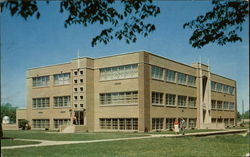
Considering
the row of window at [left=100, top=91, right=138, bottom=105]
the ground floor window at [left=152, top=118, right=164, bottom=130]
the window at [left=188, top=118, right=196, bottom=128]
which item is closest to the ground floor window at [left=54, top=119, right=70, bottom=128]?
the row of window at [left=100, top=91, right=138, bottom=105]

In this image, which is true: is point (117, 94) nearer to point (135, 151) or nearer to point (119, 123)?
point (119, 123)

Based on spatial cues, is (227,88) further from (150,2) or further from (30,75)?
(150,2)

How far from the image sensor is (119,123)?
39281mm

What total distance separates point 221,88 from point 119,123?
2807cm

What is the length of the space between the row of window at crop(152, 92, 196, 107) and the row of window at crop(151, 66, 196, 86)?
79.0 inches

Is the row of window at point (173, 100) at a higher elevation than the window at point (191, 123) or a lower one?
higher

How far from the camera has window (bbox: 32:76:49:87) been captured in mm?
47688

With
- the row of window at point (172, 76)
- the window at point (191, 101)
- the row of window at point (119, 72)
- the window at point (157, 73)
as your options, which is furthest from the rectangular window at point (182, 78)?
the row of window at point (119, 72)

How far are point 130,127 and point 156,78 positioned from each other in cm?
660

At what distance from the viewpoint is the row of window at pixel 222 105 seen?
5647 cm

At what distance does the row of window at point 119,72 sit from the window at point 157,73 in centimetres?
238

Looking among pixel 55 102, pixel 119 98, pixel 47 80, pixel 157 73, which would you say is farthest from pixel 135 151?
pixel 47 80

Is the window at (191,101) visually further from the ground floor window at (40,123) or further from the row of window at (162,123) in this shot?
the ground floor window at (40,123)

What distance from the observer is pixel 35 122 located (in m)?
48.6
